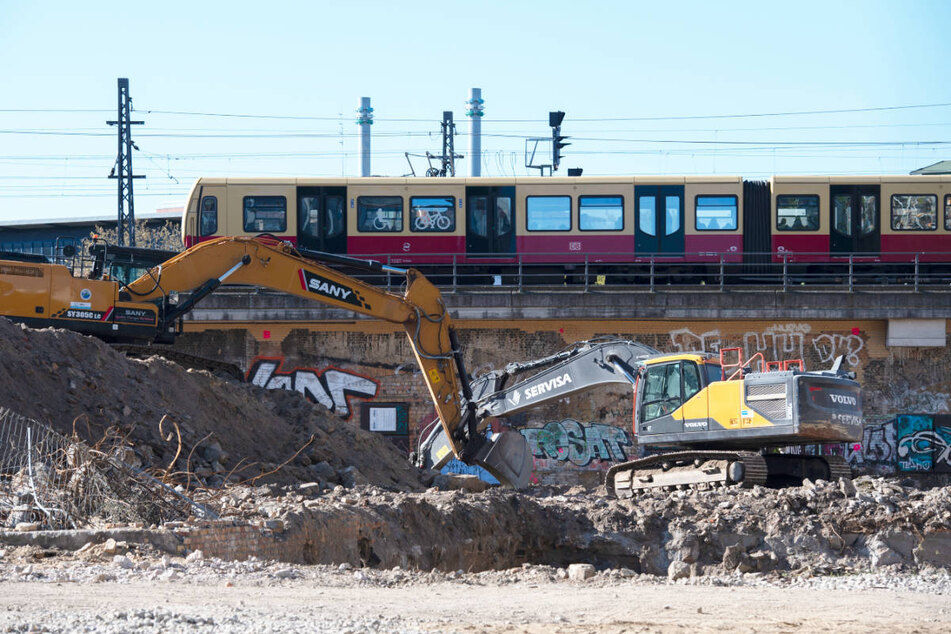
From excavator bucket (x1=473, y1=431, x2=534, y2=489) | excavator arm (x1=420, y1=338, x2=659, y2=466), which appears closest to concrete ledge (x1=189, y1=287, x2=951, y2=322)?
excavator arm (x1=420, y1=338, x2=659, y2=466)

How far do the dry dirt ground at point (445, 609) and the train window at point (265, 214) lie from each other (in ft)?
56.1

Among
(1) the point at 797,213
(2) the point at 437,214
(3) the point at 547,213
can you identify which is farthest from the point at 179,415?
(1) the point at 797,213

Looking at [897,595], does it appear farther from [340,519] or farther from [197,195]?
[197,195]

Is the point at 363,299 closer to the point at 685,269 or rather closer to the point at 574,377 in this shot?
the point at 574,377

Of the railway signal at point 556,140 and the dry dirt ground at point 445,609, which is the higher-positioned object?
the railway signal at point 556,140

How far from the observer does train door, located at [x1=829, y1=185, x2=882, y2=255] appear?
27.7 m

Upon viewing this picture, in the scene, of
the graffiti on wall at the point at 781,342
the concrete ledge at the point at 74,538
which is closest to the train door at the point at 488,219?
the graffiti on wall at the point at 781,342

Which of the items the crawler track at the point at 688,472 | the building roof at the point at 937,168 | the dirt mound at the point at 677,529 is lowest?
the dirt mound at the point at 677,529

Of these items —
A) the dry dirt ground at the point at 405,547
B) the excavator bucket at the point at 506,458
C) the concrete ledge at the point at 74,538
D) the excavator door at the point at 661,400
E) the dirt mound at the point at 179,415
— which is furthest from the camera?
the excavator bucket at the point at 506,458

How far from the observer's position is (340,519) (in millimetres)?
13359

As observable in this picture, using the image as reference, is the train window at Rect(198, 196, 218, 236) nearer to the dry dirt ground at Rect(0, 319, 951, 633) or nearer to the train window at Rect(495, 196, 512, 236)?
the train window at Rect(495, 196, 512, 236)

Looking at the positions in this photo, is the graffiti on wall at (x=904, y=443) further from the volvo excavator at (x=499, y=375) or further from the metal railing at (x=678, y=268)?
the volvo excavator at (x=499, y=375)

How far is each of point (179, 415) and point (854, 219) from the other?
16.9 metres

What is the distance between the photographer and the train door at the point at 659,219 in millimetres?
27422
